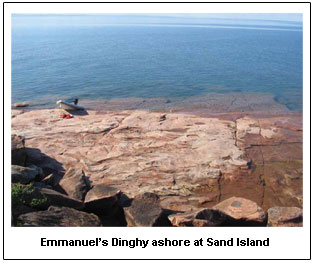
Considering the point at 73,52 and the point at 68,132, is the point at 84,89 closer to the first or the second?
the point at 68,132

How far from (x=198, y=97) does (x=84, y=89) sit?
35.8 feet

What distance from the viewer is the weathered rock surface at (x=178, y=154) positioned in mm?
13141

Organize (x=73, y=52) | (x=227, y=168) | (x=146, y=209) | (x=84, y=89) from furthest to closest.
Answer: (x=73, y=52) → (x=84, y=89) → (x=227, y=168) → (x=146, y=209)

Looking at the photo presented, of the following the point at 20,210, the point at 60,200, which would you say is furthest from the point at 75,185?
the point at 20,210

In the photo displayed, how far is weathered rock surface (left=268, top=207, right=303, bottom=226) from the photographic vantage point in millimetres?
10406

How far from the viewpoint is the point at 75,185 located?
11805mm

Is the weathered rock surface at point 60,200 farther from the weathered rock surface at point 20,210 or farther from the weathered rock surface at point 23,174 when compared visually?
the weathered rock surface at point 23,174

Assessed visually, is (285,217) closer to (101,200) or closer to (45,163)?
(101,200)

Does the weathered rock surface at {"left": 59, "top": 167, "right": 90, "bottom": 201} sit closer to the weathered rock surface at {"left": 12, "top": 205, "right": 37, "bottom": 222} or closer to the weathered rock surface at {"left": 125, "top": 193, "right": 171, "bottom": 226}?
the weathered rock surface at {"left": 12, "top": 205, "right": 37, "bottom": 222}

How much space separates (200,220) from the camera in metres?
9.64

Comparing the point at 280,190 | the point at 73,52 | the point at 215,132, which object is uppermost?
the point at 73,52

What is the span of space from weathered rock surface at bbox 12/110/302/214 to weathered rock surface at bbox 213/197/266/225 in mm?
1461

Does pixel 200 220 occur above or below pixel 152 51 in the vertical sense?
below
